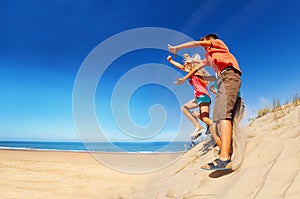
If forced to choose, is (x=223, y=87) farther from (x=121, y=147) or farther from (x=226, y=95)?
(x=121, y=147)

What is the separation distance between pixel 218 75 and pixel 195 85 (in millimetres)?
1106

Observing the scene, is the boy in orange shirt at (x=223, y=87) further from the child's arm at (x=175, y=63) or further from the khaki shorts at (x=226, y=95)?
the child's arm at (x=175, y=63)

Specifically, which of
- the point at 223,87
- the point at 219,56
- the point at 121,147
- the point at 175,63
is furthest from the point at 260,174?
the point at 121,147

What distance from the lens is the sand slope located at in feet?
8.50

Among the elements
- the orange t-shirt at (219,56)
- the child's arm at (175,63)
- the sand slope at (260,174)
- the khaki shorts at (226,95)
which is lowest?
the sand slope at (260,174)

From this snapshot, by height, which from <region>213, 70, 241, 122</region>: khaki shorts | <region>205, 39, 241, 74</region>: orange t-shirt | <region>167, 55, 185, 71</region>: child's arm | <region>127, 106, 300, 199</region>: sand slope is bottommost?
<region>127, 106, 300, 199</region>: sand slope

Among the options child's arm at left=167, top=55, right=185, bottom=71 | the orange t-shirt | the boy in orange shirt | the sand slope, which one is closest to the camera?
the sand slope

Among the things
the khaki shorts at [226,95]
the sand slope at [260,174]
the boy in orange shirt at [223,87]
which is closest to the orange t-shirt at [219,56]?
the boy in orange shirt at [223,87]

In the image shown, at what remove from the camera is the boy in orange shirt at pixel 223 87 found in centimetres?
314

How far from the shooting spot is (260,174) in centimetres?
289

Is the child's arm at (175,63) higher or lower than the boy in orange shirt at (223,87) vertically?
higher

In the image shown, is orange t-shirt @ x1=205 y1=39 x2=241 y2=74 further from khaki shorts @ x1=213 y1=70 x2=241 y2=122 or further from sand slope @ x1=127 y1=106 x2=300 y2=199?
sand slope @ x1=127 y1=106 x2=300 y2=199

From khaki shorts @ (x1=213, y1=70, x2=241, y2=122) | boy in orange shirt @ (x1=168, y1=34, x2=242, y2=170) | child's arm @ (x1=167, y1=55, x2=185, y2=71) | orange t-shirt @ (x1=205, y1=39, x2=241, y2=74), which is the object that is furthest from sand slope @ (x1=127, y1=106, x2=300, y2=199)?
child's arm @ (x1=167, y1=55, x2=185, y2=71)

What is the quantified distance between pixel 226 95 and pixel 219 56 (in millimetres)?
543
